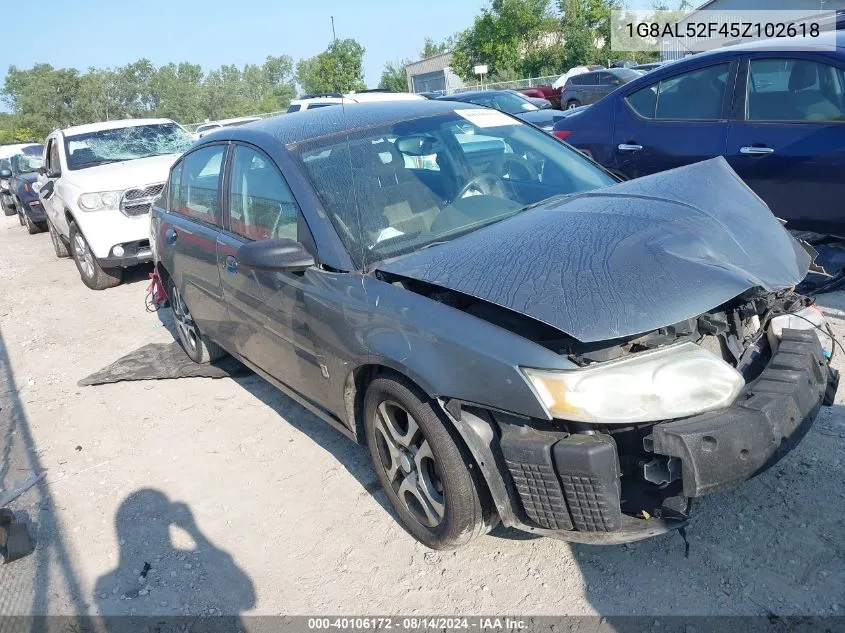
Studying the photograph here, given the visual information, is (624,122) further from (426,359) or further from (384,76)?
(384,76)

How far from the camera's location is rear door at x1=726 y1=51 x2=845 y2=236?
4789mm

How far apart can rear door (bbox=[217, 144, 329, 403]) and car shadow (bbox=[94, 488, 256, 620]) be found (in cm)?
85

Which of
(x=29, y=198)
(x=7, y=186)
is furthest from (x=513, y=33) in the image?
(x=29, y=198)

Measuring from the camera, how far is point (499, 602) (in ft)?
8.52

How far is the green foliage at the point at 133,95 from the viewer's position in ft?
204

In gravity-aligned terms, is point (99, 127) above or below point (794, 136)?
above

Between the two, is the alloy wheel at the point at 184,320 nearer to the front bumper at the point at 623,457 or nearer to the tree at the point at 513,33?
the front bumper at the point at 623,457

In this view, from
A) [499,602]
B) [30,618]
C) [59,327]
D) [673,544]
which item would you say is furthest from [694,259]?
[59,327]

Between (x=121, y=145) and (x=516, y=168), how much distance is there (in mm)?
7030

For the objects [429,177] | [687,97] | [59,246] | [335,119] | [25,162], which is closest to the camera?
[429,177]

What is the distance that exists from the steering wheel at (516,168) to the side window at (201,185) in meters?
1.63

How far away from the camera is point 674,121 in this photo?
5680 millimetres

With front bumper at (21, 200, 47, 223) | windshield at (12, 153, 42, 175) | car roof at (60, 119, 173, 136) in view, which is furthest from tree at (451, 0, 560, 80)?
car roof at (60, 119, 173, 136)

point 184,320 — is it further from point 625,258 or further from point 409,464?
point 625,258
